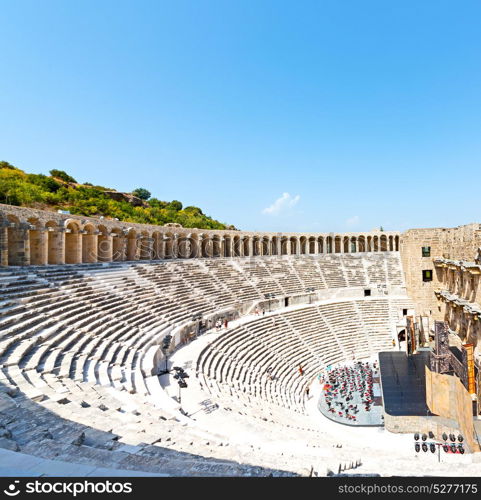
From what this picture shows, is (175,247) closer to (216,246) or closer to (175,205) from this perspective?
(216,246)

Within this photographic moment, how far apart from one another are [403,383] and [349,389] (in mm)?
2556

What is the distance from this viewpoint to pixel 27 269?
14773mm

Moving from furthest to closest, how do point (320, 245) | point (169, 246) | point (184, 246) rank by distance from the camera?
point (320, 245), point (184, 246), point (169, 246)

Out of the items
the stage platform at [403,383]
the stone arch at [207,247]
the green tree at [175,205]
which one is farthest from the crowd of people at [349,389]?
the green tree at [175,205]

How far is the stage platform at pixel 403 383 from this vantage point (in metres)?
13.2

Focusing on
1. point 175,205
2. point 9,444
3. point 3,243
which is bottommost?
point 9,444

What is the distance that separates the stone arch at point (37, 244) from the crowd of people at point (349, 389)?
15767 mm

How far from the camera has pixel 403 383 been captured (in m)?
15.7

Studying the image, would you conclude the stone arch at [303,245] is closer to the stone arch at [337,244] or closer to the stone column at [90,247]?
the stone arch at [337,244]

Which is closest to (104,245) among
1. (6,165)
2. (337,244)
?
(337,244)

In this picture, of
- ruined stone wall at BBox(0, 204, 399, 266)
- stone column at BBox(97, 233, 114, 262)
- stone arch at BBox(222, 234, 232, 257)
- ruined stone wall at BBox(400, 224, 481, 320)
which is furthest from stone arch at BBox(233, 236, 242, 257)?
ruined stone wall at BBox(400, 224, 481, 320)
